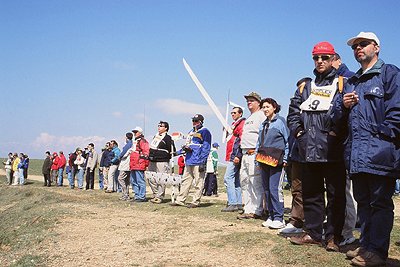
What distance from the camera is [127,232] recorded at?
713cm

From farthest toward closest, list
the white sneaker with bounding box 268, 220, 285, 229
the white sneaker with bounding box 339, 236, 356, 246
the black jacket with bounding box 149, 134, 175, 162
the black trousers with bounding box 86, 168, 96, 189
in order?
1. the black trousers with bounding box 86, 168, 96, 189
2. the black jacket with bounding box 149, 134, 175, 162
3. the white sneaker with bounding box 268, 220, 285, 229
4. the white sneaker with bounding box 339, 236, 356, 246

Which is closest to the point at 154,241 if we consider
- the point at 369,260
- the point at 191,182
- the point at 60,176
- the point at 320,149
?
the point at 320,149

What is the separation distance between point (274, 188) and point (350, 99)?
8.92 ft

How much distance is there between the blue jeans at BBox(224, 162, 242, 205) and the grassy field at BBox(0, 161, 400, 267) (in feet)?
1.53

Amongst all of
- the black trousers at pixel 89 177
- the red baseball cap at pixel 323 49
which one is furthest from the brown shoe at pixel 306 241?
the black trousers at pixel 89 177

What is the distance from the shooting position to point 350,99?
4512 mm

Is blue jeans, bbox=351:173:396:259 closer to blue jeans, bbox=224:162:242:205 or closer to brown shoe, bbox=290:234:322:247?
brown shoe, bbox=290:234:322:247

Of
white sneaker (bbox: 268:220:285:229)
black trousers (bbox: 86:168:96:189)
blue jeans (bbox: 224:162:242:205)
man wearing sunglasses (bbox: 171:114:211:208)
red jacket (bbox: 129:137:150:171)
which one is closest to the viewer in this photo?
white sneaker (bbox: 268:220:285:229)

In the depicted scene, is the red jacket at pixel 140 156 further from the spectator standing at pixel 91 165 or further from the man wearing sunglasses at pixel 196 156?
the spectator standing at pixel 91 165

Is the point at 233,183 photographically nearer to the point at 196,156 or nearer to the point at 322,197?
the point at 196,156

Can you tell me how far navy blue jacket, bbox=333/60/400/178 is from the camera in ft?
13.7

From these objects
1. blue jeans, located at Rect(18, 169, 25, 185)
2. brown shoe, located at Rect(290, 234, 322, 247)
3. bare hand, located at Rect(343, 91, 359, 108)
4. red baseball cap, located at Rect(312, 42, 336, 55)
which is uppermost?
red baseball cap, located at Rect(312, 42, 336, 55)

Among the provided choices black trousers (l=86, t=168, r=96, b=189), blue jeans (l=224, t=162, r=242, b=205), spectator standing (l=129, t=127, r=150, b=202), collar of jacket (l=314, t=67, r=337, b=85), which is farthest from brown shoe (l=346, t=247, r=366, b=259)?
black trousers (l=86, t=168, r=96, b=189)

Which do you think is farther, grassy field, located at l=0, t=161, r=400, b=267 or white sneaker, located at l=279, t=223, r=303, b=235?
white sneaker, located at l=279, t=223, r=303, b=235
